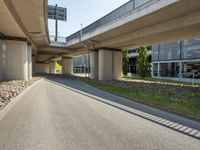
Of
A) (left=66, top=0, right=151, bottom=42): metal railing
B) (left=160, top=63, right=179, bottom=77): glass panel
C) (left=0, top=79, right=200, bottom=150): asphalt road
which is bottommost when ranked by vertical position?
(left=0, top=79, right=200, bottom=150): asphalt road

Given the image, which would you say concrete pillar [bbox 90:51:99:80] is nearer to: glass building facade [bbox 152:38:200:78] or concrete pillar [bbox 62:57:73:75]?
glass building facade [bbox 152:38:200:78]

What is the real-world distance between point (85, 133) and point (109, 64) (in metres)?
29.7

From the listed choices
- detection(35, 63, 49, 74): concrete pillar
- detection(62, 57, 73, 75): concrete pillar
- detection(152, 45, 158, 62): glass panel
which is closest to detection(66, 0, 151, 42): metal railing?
detection(152, 45, 158, 62): glass panel

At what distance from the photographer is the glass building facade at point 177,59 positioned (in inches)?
1535

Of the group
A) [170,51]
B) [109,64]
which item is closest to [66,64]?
[109,64]

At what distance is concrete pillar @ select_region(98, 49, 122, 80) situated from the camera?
118 feet

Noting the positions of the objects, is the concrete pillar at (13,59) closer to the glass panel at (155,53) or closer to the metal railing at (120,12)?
the metal railing at (120,12)

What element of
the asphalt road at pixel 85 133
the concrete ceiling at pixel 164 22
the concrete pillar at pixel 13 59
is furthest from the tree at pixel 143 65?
the asphalt road at pixel 85 133

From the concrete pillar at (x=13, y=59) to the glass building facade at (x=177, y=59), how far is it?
25772 mm

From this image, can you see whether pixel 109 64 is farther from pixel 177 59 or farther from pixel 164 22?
pixel 164 22

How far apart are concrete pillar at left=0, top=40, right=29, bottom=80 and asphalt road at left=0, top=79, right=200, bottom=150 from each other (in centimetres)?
2011

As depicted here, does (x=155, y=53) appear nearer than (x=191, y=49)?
No

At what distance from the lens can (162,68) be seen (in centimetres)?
4741

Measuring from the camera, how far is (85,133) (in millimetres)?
6957
